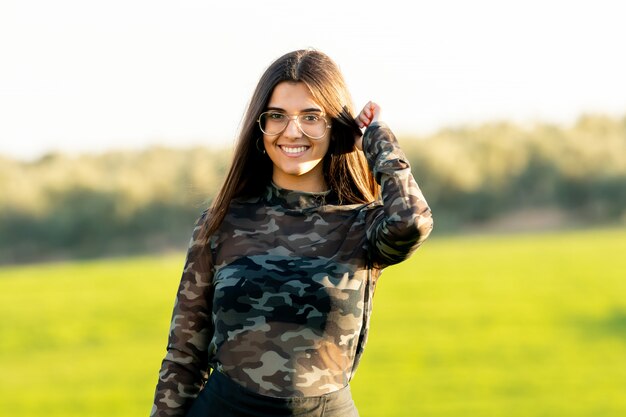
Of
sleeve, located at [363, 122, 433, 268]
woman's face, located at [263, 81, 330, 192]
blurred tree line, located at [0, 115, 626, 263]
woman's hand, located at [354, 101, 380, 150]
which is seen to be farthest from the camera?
blurred tree line, located at [0, 115, 626, 263]

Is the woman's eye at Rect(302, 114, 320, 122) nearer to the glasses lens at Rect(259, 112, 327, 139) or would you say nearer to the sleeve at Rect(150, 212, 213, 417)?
the glasses lens at Rect(259, 112, 327, 139)

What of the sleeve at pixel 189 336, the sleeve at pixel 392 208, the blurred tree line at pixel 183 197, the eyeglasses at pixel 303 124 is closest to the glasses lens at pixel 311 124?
the eyeglasses at pixel 303 124

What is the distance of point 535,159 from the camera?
31.3 m

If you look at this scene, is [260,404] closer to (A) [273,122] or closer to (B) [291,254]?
(B) [291,254]

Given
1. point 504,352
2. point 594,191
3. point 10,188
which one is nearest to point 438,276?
point 504,352

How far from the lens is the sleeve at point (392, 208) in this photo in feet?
8.71

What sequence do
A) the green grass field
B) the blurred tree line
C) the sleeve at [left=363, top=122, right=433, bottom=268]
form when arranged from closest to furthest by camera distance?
1. the sleeve at [left=363, top=122, right=433, bottom=268]
2. the green grass field
3. the blurred tree line

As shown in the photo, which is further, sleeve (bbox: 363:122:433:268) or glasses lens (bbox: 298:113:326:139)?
glasses lens (bbox: 298:113:326:139)

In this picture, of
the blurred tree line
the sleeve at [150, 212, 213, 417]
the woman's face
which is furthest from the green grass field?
the blurred tree line

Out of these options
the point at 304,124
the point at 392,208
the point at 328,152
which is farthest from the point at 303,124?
the point at 392,208

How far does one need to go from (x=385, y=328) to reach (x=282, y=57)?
12416 mm

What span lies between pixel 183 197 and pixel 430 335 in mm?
16365

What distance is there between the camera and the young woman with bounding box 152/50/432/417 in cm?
269

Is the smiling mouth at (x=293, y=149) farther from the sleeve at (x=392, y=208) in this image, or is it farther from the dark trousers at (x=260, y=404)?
the dark trousers at (x=260, y=404)
